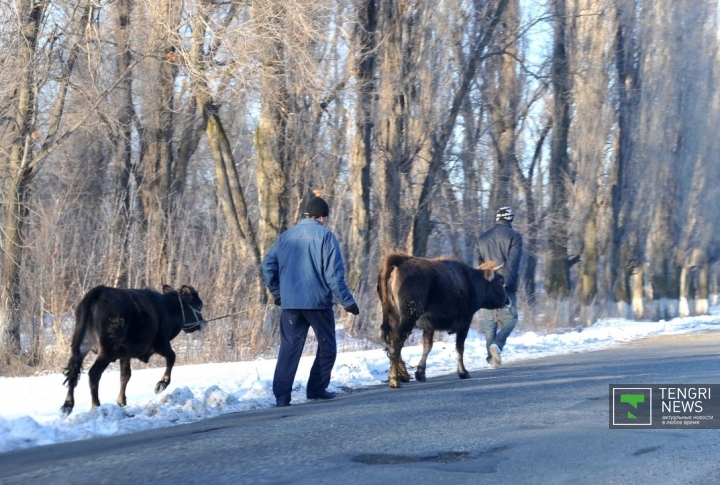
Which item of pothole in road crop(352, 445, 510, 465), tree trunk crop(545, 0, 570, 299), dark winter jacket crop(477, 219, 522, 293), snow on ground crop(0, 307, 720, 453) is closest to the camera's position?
pothole in road crop(352, 445, 510, 465)

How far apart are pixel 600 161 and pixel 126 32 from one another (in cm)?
1694

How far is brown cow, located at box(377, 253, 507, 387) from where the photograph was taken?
11500mm

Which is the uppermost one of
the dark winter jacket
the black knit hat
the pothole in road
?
the black knit hat

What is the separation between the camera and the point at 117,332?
9875 millimetres

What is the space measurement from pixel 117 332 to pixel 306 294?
6.72 ft

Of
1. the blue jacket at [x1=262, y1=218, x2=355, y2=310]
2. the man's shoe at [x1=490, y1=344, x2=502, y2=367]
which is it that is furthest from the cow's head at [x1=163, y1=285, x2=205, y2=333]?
the man's shoe at [x1=490, y1=344, x2=502, y2=367]

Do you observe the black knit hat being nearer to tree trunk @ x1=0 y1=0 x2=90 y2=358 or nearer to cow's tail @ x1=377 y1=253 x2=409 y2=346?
cow's tail @ x1=377 y1=253 x2=409 y2=346

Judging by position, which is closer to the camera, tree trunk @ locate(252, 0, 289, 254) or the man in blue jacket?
the man in blue jacket

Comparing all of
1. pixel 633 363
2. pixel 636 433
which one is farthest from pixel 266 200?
pixel 636 433

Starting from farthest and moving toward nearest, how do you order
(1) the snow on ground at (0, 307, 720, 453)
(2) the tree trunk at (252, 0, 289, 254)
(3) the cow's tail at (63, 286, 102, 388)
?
(2) the tree trunk at (252, 0, 289, 254) < (3) the cow's tail at (63, 286, 102, 388) < (1) the snow on ground at (0, 307, 720, 453)

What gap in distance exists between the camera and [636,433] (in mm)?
7684

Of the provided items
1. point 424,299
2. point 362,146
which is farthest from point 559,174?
point 424,299

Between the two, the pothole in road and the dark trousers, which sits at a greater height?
the dark trousers

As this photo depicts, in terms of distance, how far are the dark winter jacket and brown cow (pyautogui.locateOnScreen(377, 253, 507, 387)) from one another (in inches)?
31.0
